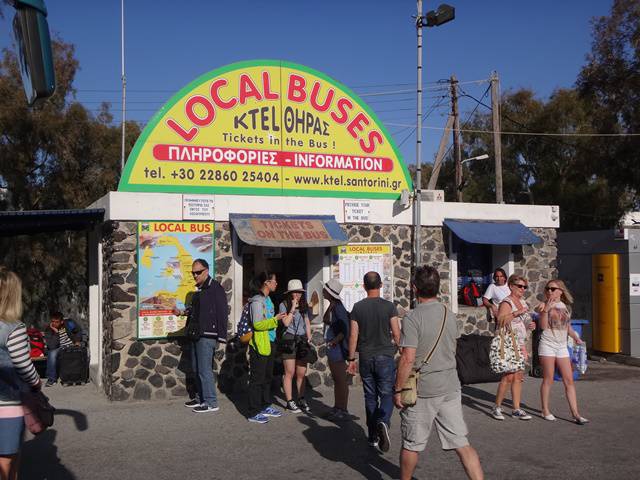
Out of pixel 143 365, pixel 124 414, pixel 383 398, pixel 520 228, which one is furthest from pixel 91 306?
pixel 520 228

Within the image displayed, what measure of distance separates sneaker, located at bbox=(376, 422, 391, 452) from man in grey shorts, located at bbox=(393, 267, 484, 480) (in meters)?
1.53

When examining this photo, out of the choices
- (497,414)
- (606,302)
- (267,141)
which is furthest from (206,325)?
(606,302)

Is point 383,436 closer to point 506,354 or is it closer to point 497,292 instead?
point 506,354

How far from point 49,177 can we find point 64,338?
41.4 ft

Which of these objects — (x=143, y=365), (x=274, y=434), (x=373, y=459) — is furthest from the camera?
(x=143, y=365)

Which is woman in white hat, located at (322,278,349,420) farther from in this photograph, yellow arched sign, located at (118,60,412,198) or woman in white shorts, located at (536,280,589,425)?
yellow arched sign, located at (118,60,412,198)

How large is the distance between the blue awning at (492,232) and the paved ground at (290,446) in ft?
9.23

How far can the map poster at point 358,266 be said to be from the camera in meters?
10.6

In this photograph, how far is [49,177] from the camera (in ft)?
74.3

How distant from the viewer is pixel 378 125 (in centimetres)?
1141

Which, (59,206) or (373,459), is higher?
(59,206)

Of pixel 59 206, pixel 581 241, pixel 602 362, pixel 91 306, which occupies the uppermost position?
pixel 59 206

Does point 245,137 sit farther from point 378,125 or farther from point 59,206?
point 59,206

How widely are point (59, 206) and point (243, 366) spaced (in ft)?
50.2
